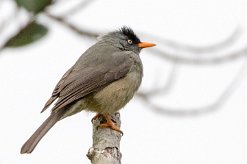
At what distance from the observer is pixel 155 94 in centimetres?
398

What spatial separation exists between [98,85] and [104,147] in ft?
4.89

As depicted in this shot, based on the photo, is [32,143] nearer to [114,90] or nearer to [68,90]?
[68,90]

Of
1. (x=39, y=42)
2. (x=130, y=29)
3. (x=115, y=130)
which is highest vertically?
(x=130, y=29)

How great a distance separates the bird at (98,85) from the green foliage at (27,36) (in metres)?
2.54

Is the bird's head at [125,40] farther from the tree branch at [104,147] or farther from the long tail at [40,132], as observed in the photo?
the long tail at [40,132]

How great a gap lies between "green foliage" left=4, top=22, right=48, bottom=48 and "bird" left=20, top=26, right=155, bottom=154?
8.34 ft

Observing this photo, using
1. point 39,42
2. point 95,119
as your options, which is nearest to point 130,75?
point 95,119

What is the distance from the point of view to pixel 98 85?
16.0 feet

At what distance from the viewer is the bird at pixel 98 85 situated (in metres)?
4.54

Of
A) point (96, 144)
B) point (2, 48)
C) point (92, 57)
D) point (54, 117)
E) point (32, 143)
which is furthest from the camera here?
point (92, 57)

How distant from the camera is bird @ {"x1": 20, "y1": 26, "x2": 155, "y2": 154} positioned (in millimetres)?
4543

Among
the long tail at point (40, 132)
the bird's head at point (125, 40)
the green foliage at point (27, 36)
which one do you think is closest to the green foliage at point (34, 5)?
the green foliage at point (27, 36)

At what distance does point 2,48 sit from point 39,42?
0.22 meters

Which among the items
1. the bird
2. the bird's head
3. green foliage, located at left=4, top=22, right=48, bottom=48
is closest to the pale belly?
the bird
